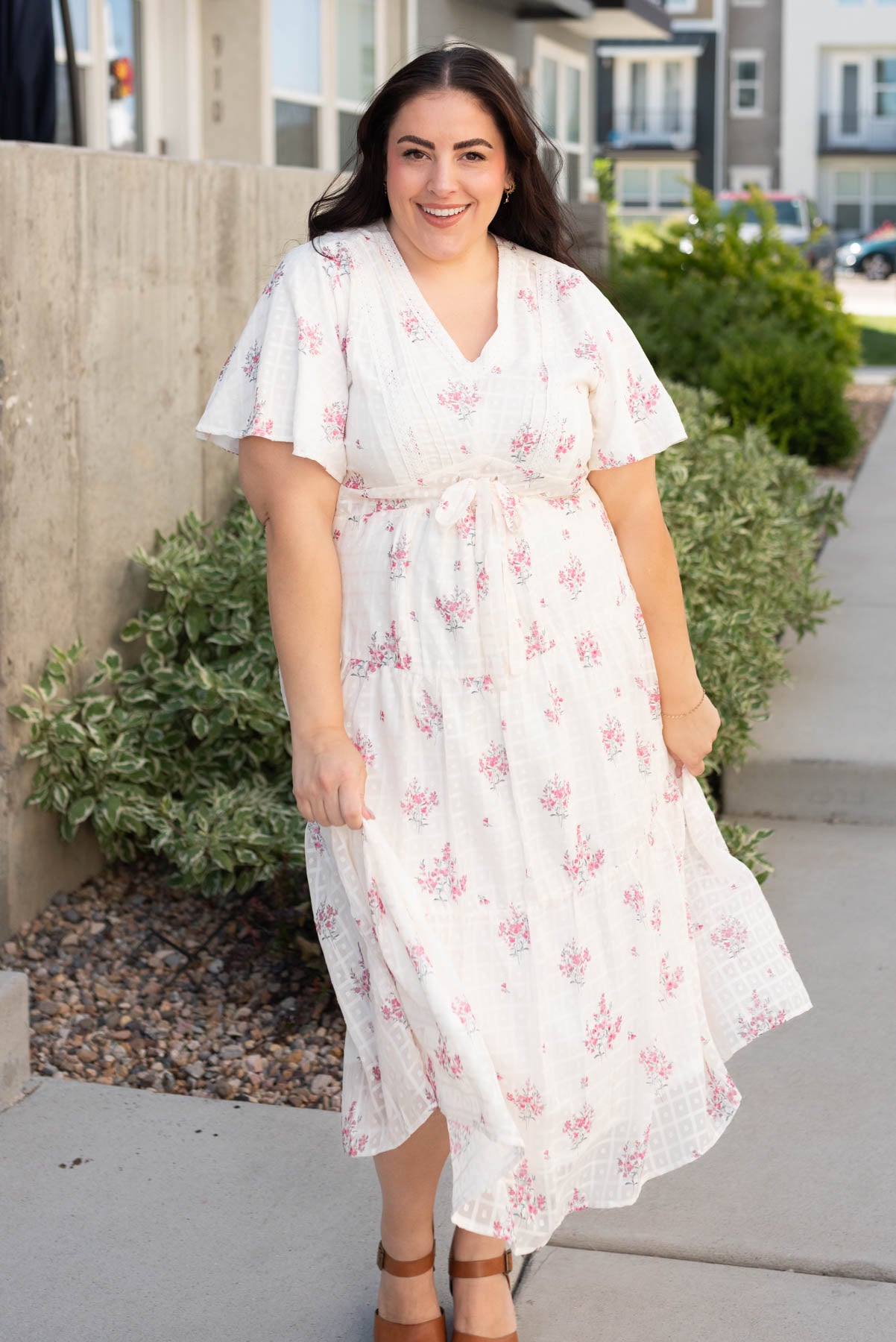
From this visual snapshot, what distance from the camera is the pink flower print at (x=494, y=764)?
2188 millimetres

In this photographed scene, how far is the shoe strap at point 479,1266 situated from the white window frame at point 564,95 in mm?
13931

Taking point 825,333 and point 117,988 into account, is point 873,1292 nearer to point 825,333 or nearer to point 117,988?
point 117,988

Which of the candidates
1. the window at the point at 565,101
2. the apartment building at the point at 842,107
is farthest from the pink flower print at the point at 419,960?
the apartment building at the point at 842,107

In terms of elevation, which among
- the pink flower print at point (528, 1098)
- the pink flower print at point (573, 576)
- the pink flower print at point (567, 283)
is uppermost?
the pink flower print at point (567, 283)

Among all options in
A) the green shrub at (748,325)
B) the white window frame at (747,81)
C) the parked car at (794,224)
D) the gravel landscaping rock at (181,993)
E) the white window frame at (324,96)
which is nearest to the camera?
the gravel landscaping rock at (181,993)

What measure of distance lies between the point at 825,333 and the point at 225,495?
6.43 metres

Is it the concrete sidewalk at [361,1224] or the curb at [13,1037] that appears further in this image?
the curb at [13,1037]

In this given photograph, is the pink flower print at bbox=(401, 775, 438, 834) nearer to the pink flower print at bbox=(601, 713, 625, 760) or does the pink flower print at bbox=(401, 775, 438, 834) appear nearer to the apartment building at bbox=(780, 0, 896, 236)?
the pink flower print at bbox=(601, 713, 625, 760)

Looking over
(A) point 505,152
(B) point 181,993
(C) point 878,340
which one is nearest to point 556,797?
(A) point 505,152

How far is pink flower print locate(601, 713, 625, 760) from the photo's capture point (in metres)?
2.26

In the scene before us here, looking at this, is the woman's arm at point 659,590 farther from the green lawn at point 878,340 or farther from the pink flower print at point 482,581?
the green lawn at point 878,340

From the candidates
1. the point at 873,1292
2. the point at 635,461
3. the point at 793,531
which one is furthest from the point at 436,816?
the point at 793,531

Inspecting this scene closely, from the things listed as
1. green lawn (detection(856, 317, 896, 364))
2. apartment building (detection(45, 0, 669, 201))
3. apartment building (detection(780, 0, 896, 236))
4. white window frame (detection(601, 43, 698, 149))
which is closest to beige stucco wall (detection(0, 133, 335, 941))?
apartment building (detection(45, 0, 669, 201))

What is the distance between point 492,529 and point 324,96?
9926mm
